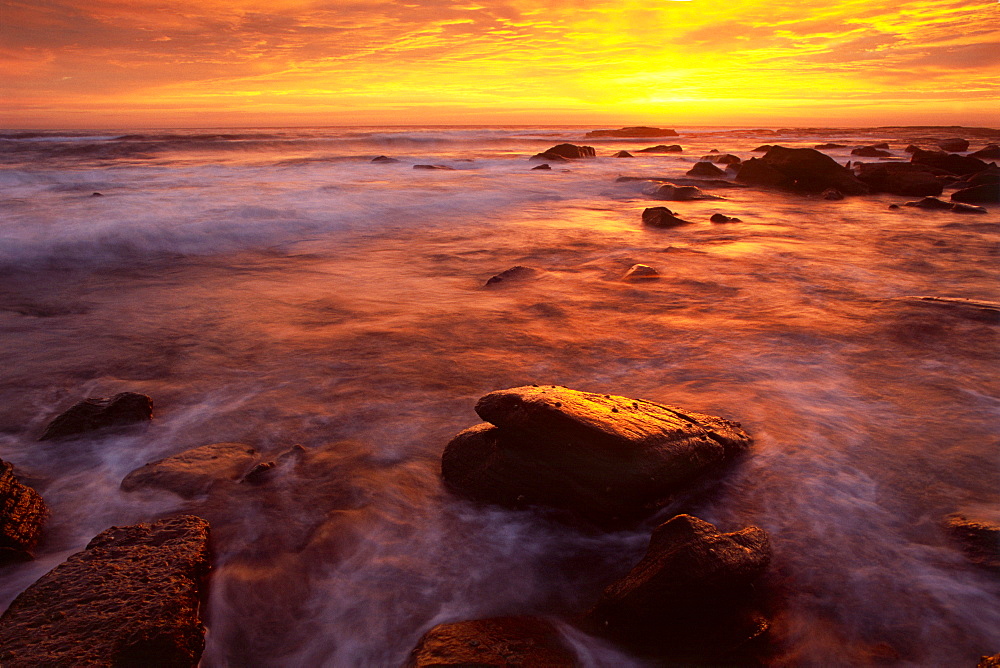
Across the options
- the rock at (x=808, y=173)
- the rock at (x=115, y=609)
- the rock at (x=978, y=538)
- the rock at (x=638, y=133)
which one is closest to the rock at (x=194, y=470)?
the rock at (x=115, y=609)

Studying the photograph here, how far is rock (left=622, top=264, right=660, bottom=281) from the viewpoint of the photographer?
26.5 feet

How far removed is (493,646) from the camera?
2.35m

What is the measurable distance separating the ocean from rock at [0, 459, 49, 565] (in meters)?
0.10

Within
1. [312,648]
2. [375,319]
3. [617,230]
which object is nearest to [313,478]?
[312,648]

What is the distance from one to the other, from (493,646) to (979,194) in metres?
17.5

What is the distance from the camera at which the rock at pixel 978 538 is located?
9.54 ft

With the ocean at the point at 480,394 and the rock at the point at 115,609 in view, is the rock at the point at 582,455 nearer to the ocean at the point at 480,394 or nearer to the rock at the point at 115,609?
the ocean at the point at 480,394

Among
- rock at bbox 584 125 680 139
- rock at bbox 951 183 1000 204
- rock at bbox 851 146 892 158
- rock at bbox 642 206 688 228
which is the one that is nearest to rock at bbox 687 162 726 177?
rock at bbox 951 183 1000 204

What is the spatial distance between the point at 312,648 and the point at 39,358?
4.85 meters

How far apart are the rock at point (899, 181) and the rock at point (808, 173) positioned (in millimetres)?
629

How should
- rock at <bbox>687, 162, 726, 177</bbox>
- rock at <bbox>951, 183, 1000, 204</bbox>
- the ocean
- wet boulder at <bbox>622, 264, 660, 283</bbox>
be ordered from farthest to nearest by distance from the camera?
rock at <bbox>687, 162, 726, 177</bbox> → rock at <bbox>951, 183, 1000, 204</bbox> → wet boulder at <bbox>622, 264, 660, 283</bbox> → the ocean

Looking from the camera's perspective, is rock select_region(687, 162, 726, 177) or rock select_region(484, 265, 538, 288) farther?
rock select_region(687, 162, 726, 177)

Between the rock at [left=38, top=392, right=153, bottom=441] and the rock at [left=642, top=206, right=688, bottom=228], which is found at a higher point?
the rock at [left=642, top=206, right=688, bottom=228]

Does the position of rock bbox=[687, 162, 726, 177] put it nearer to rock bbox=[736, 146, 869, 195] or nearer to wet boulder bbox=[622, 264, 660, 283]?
rock bbox=[736, 146, 869, 195]
